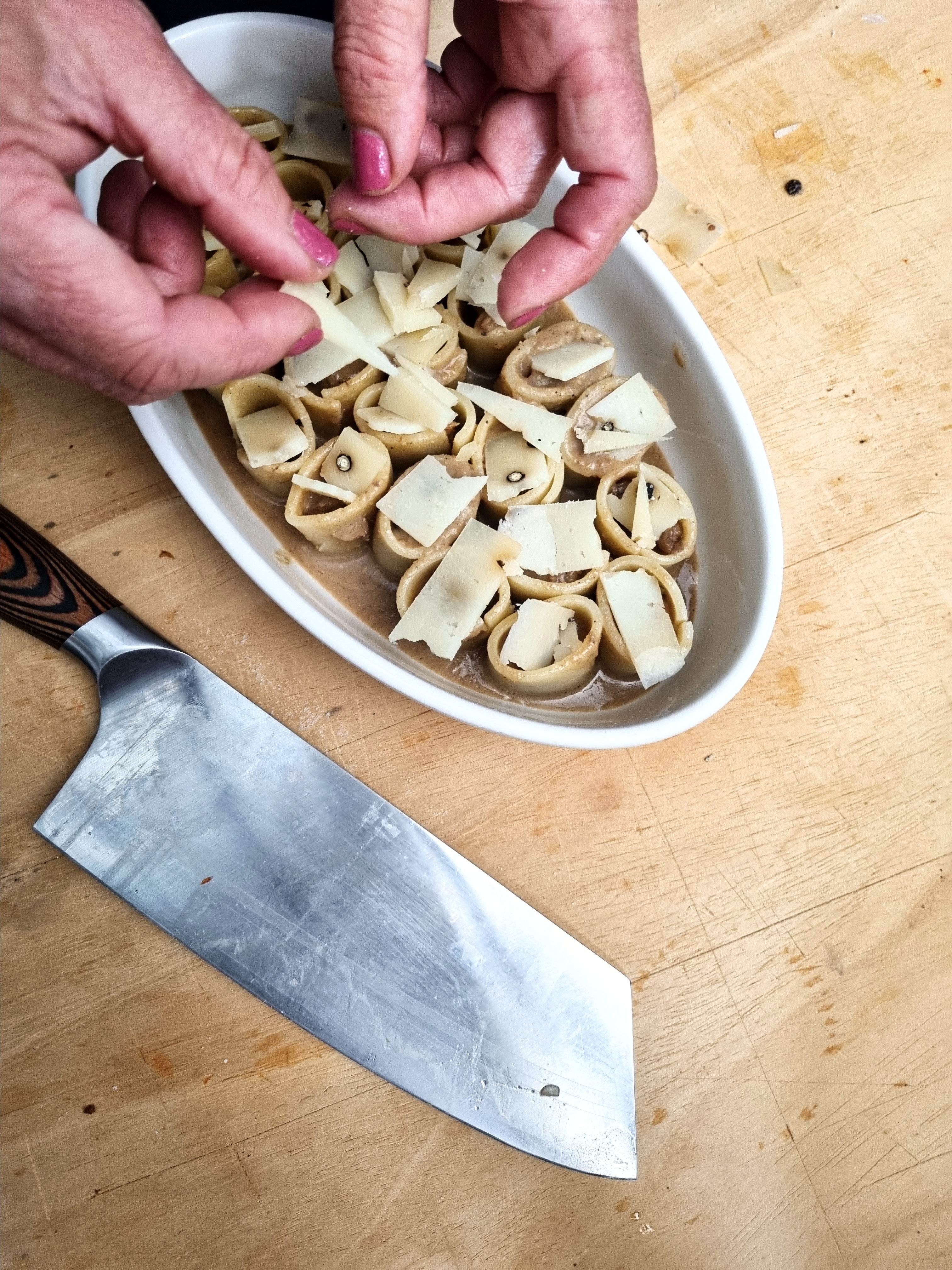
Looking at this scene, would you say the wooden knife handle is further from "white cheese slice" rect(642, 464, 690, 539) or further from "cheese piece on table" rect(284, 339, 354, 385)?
"white cheese slice" rect(642, 464, 690, 539)

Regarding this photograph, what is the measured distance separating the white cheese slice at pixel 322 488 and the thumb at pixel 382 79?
44cm

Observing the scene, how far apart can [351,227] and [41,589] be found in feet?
2.35

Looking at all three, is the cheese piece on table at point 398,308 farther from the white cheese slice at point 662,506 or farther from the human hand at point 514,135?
the white cheese slice at point 662,506

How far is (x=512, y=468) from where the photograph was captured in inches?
58.0

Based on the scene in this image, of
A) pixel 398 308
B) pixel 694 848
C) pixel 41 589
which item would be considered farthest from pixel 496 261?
pixel 694 848

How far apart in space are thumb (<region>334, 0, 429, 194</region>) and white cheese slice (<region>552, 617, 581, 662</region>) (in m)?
0.70

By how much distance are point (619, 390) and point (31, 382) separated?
102 centimetres

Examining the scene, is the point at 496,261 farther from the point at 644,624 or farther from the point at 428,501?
the point at 644,624

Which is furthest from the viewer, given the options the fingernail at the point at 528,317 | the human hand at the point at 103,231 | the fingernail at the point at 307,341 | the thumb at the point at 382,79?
the fingernail at the point at 528,317

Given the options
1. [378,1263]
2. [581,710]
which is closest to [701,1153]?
[378,1263]

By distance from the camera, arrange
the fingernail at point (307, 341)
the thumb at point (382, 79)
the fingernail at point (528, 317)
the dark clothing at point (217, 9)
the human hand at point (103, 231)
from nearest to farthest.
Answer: the human hand at point (103, 231) → the thumb at point (382, 79) → the fingernail at point (307, 341) → the fingernail at point (528, 317) → the dark clothing at point (217, 9)

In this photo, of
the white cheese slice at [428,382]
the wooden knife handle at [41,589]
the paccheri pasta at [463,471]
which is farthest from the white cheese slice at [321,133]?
the wooden knife handle at [41,589]

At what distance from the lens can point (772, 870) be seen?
59.2 inches

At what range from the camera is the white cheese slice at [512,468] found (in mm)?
1456
